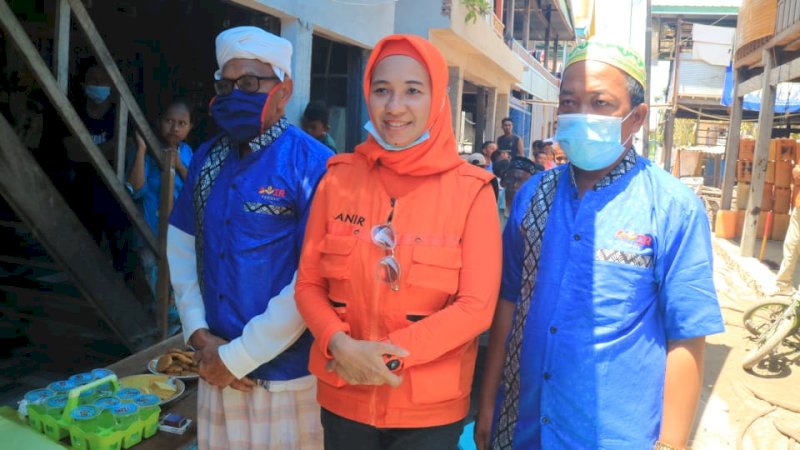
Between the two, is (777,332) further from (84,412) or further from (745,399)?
(84,412)

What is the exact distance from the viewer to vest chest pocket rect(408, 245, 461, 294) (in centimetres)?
163

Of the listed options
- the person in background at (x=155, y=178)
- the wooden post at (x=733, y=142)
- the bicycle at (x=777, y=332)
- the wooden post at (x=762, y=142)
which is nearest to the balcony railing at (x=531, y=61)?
the wooden post at (x=733, y=142)

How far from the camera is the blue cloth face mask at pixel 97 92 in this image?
15.1 ft

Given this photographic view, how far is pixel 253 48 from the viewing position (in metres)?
2.07

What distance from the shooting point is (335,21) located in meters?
6.60

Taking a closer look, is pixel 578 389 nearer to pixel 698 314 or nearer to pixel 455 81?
pixel 698 314

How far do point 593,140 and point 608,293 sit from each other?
42 centimetres

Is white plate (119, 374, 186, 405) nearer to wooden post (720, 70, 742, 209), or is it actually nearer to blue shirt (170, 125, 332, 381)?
blue shirt (170, 125, 332, 381)

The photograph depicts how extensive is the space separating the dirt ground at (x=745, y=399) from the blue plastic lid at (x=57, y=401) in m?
3.80

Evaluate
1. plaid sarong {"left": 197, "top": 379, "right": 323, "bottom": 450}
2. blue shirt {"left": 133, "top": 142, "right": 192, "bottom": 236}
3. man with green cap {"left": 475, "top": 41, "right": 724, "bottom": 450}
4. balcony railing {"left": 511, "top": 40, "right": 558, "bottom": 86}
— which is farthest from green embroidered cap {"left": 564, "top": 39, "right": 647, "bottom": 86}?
Result: balcony railing {"left": 511, "top": 40, "right": 558, "bottom": 86}

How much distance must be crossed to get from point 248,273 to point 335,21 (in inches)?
203

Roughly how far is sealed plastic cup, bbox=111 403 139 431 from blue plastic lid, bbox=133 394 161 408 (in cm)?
4

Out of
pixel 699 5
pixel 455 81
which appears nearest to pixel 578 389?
pixel 455 81

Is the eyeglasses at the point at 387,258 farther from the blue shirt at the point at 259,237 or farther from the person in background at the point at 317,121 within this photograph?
the person in background at the point at 317,121
